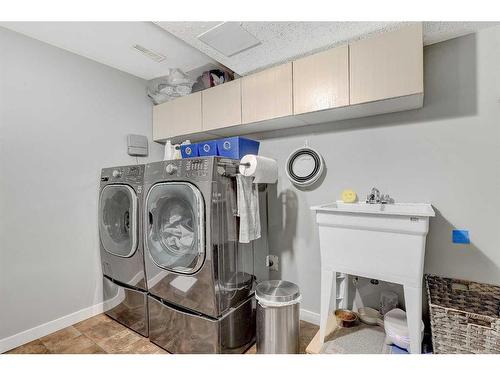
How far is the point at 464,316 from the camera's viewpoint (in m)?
1.20

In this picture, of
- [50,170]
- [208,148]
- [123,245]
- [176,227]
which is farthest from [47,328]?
[208,148]

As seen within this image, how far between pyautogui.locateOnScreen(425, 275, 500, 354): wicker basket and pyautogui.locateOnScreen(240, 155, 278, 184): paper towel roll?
4.07 feet

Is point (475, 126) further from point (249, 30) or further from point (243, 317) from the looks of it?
point (243, 317)

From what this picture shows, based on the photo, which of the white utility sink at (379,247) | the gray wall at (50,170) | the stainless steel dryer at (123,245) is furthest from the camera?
the stainless steel dryer at (123,245)

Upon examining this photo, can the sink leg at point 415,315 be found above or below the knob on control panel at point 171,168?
below

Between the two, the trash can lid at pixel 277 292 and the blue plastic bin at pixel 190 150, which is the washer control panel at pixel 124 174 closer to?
the blue plastic bin at pixel 190 150

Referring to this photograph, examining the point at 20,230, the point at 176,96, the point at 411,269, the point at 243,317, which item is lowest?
the point at 243,317

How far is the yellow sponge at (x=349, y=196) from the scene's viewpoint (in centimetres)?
176

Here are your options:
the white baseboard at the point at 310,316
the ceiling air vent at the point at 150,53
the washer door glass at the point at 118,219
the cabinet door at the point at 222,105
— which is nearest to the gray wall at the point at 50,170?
the washer door glass at the point at 118,219

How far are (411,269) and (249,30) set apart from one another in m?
1.72

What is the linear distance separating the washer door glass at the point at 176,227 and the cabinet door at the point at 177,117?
841mm

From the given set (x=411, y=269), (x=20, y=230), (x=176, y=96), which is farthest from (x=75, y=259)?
(x=411, y=269)

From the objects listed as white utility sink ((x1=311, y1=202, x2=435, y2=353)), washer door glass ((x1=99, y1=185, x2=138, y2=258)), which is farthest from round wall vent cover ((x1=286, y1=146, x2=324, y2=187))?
washer door glass ((x1=99, y1=185, x2=138, y2=258))
